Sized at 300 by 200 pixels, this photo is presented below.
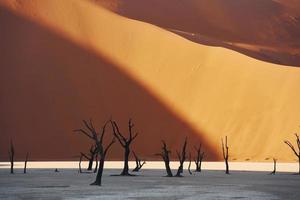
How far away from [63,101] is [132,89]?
607 cm

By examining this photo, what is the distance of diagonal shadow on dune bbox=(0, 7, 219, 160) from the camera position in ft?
→ 189

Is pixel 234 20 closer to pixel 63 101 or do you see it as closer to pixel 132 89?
pixel 132 89

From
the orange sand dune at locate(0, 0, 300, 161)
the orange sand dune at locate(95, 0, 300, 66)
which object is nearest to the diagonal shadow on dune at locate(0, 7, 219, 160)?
the orange sand dune at locate(0, 0, 300, 161)

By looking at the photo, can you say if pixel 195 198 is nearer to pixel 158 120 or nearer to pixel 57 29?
pixel 158 120

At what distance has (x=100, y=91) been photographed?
62125mm

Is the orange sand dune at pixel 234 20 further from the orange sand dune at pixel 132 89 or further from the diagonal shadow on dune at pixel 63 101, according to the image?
the diagonal shadow on dune at pixel 63 101

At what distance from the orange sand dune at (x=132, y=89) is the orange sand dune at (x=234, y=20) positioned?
11770 mm

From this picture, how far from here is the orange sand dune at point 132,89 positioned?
57219 millimetres

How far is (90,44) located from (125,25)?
6.39 metres

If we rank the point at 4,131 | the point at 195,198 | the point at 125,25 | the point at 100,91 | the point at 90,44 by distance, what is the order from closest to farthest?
the point at 195,198
the point at 4,131
the point at 100,91
the point at 90,44
the point at 125,25

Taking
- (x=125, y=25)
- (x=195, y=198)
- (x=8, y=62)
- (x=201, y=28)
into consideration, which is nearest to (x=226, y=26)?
(x=201, y=28)

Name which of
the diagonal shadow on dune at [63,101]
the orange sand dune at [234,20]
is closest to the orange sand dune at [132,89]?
the diagonal shadow on dune at [63,101]

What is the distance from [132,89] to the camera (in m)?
62.5

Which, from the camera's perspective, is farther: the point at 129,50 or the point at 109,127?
the point at 129,50
